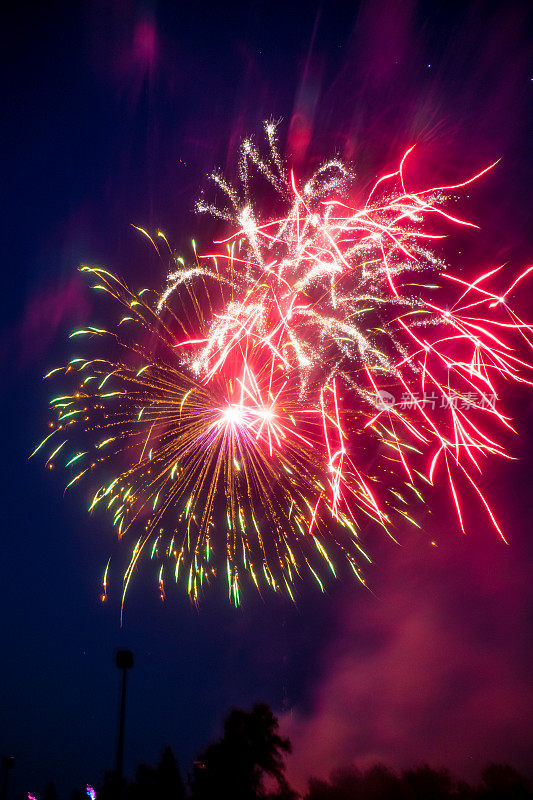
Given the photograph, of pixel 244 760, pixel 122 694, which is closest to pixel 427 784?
pixel 244 760

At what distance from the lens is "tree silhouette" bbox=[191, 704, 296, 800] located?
22641 mm

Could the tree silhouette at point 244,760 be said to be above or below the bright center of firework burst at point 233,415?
below

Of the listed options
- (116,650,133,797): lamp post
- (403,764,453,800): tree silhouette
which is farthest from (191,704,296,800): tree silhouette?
(116,650,133,797): lamp post

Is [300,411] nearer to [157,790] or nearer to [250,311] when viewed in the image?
[250,311]

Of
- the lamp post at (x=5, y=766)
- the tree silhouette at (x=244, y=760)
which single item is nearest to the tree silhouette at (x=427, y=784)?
the tree silhouette at (x=244, y=760)

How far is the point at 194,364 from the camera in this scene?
381 inches

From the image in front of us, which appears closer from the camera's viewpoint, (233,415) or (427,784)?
(233,415)

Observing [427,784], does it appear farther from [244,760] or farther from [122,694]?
[122,694]

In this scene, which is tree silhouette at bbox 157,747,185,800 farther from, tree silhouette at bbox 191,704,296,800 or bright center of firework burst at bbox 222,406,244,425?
bright center of firework burst at bbox 222,406,244,425

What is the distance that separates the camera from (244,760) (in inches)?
909

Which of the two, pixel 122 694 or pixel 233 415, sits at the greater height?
pixel 233 415

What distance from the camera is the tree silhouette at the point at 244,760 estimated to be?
22641 millimetres

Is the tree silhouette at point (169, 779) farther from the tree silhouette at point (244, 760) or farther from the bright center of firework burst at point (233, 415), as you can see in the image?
the bright center of firework burst at point (233, 415)

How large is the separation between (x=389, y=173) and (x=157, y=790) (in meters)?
31.4
